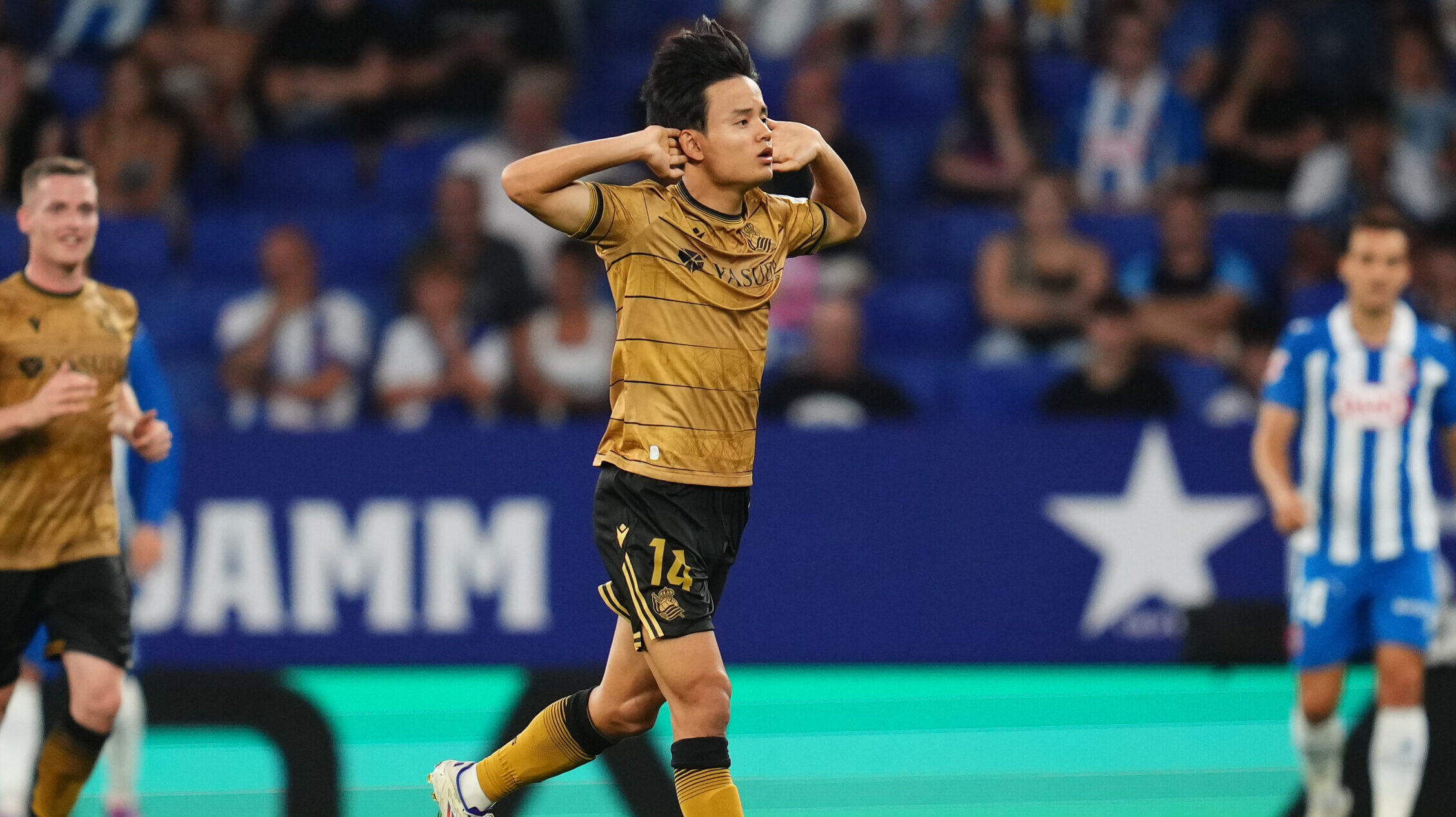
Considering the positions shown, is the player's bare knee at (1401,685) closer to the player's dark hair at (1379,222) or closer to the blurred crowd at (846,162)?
Answer: the player's dark hair at (1379,222)

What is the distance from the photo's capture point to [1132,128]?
10906 millimetres

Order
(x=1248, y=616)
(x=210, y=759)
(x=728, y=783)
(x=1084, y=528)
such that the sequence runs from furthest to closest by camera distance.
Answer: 1. (x=1084, y=528)
2. (x=1248, y=616)
3. (x=210, y=759)
4. (x=728, y=783)

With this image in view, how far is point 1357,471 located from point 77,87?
8.86 metres

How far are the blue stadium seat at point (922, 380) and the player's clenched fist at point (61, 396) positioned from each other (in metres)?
5.19

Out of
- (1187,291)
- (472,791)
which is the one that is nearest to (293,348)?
(1187,291)

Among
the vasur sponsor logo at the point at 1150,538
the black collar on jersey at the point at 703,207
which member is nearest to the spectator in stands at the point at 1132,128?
the vasur sponsor logo at the point at 1150,538

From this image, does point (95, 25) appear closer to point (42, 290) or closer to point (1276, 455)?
point (42, 290)

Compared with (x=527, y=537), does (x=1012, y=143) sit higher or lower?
higher

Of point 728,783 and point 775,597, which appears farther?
point 775,597

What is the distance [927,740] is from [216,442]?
378 cm

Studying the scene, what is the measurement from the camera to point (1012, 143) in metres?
10.9

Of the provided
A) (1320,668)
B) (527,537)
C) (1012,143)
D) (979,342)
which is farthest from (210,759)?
(1012,143)

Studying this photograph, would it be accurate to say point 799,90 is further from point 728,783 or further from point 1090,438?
point 728,783

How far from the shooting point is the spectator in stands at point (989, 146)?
428 inches
